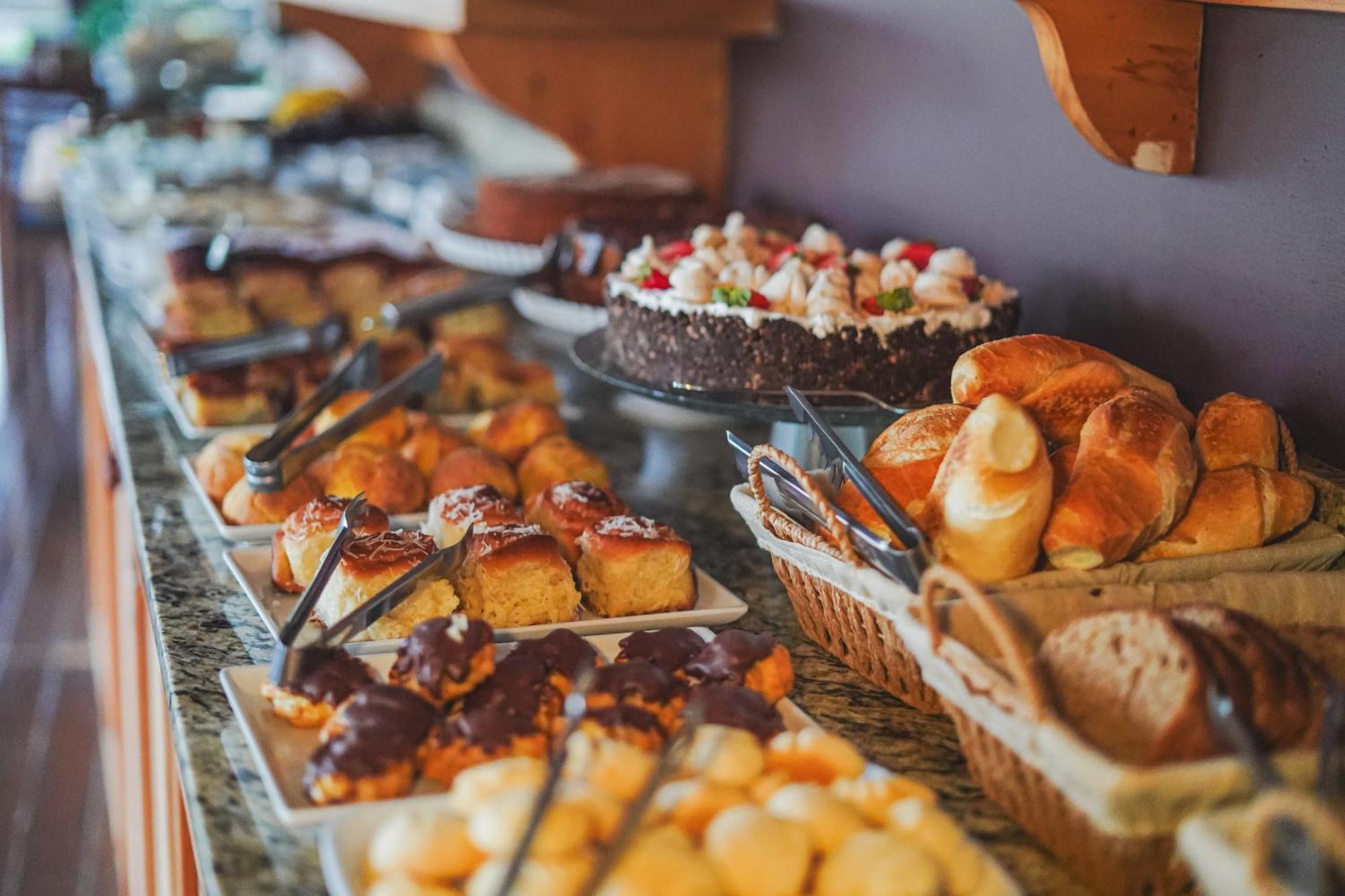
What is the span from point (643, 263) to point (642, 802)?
995mm

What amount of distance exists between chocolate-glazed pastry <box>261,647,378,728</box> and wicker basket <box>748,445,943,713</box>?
348mm

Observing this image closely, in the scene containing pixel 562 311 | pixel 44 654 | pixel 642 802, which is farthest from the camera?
pixel 44 654

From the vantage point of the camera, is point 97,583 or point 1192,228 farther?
point 97,583

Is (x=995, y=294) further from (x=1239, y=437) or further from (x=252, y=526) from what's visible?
(x=252, y=526)

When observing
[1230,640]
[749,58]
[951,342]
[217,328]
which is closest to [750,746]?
[1230,640]

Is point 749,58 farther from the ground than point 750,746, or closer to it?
farther from the ground

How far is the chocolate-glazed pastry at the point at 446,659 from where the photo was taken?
3.12 feet

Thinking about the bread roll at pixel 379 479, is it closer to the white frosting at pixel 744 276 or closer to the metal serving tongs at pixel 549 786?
the white frosting at pixel 744 276

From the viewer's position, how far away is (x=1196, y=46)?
1.35m

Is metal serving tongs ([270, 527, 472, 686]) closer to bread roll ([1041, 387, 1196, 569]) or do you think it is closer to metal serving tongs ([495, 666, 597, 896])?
metal serving tongs ([495, 666, 597, 896])

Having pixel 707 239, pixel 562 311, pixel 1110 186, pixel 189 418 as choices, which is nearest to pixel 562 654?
pixel 707 239

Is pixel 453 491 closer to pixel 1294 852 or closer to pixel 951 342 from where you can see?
pixel 951 342

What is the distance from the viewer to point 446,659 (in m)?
0.95

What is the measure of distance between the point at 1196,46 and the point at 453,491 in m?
0.86
